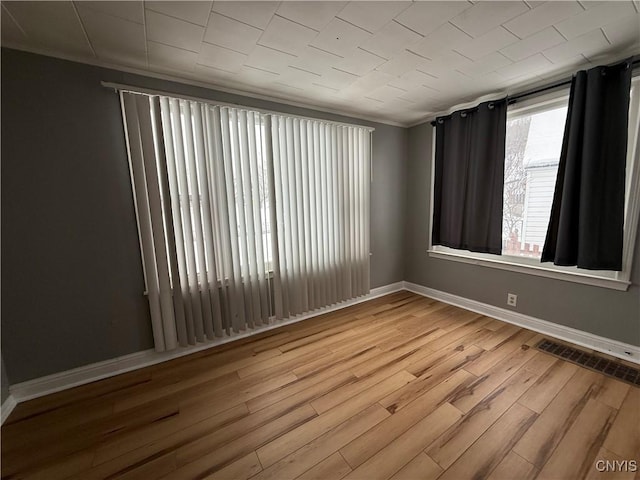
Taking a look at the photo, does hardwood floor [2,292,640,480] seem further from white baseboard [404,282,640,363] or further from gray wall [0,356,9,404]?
white baseboard [404,282,640,363]

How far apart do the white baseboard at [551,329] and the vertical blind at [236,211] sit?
146 cm

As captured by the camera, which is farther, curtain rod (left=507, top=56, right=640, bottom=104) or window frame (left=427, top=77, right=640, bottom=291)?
curtain rod (left=507, top=56, right=640, bottom=104)

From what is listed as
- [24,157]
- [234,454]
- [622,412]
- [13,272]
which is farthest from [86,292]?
[622,412]

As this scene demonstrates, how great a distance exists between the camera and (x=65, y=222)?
69.9 inches

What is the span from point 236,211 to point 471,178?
257cm

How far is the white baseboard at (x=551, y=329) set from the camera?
6.59 ft

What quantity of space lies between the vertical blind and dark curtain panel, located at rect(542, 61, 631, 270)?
1.88m

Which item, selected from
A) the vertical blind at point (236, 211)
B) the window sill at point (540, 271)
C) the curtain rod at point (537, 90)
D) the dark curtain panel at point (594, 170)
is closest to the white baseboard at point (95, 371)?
the vertical blind at point (236, 211)

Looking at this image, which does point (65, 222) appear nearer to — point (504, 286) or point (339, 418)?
point (339, 418)

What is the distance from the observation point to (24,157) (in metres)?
1.64

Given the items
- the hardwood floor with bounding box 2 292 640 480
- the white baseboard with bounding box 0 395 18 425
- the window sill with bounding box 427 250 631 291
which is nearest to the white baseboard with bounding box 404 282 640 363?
the hardwood floor with bounding box 2 292 640 480

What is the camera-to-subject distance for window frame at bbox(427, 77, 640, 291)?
74.4 inches

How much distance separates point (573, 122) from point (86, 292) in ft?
13.5

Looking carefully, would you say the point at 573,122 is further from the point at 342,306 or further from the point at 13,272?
the point at 13,272
